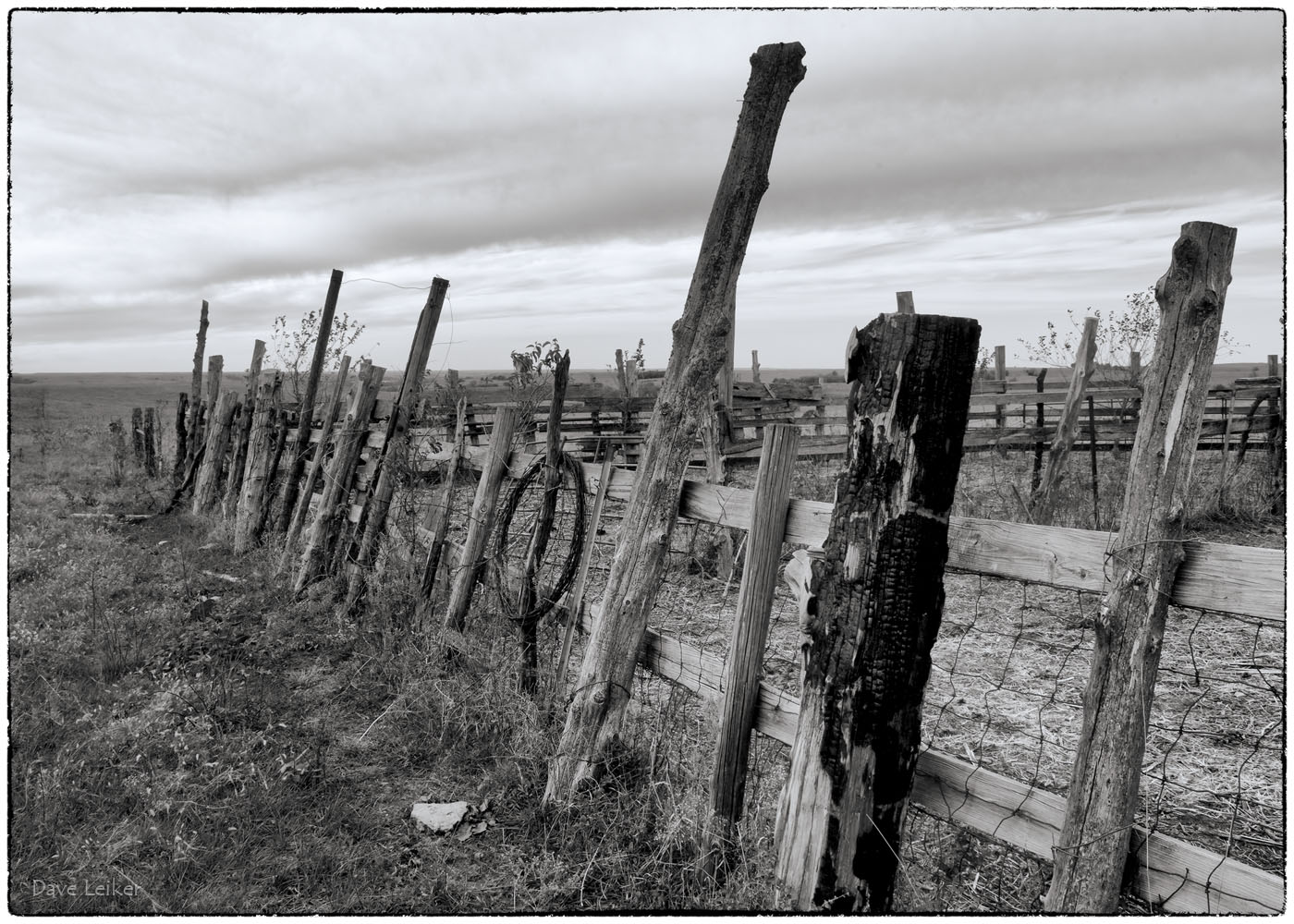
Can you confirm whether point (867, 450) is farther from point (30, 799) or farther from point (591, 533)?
point (30, 799)

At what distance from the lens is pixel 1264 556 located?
1981 mm

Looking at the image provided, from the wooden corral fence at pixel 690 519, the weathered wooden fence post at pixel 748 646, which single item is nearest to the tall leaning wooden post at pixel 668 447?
the wooden corral fence at pixel 690 519

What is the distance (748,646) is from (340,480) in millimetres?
5181

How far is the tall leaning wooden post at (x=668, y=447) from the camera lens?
11.8ft

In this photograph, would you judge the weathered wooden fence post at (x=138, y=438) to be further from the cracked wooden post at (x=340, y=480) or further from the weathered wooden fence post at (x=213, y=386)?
the cracked wooden post at (x=340, y=480)

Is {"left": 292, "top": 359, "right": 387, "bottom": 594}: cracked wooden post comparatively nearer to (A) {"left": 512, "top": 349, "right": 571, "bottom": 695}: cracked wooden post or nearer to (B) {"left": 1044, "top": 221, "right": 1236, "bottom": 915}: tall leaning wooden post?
(A) {"left": 512, "top": 349, "right": 571, "bottom": 695}: cracked wooden post

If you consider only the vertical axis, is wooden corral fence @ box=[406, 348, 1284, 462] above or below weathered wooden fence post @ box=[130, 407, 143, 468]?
above

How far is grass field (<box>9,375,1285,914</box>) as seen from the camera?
10.0 feet

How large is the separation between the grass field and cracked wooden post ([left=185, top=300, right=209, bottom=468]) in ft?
21.8

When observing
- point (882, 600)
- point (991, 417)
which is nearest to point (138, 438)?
point (991, 417)

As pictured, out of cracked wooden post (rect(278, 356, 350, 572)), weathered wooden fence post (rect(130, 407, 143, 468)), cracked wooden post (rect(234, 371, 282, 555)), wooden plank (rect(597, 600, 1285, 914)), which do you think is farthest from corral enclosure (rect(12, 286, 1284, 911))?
weathered wooden fence post (rect(130, 407, 143, 468))

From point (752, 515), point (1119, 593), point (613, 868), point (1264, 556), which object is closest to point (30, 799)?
point (613, 868)

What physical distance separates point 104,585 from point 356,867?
16.8 ft

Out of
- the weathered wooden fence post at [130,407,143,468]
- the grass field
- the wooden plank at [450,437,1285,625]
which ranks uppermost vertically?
the wooden plank at [450,437,1285,625]
